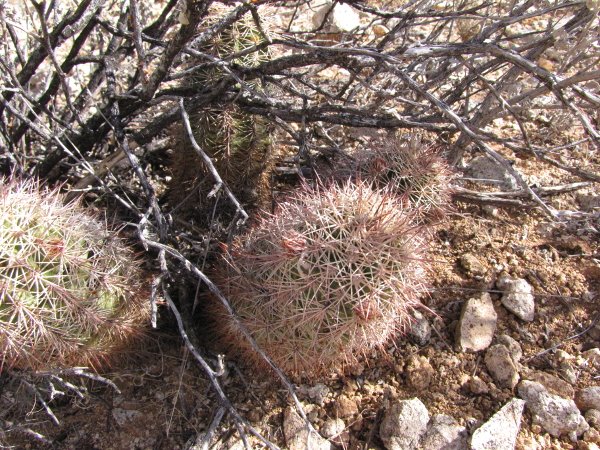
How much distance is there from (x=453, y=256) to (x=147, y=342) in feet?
4.79

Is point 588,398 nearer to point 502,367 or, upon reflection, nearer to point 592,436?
point 592,436

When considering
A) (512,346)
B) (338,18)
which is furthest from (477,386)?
(338,18)

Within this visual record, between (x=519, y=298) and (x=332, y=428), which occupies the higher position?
(x=519, y=298)

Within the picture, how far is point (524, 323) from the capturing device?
93.0 inches

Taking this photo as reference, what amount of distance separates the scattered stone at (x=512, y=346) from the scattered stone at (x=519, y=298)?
137 millimetres

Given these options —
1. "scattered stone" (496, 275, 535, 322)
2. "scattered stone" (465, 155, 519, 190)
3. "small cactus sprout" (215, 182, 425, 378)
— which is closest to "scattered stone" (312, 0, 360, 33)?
"scattered stone" (465, 155, 519, 190)

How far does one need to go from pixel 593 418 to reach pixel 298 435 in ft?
3.55

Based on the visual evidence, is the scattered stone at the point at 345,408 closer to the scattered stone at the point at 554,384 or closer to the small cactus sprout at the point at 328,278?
the small cactus sprout at the point at 328,278

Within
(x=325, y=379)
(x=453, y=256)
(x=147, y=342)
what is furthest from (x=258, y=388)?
(x=453, y=256)

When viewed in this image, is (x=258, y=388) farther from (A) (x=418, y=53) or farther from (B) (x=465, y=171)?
(B) (x=465, y=171)

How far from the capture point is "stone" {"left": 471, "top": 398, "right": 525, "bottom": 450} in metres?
1.88

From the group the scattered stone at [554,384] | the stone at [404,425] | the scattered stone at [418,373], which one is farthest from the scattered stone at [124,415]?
the scattered stone at [554,384]

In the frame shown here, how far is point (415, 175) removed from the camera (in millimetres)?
2119

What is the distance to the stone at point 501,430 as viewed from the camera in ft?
6.16
